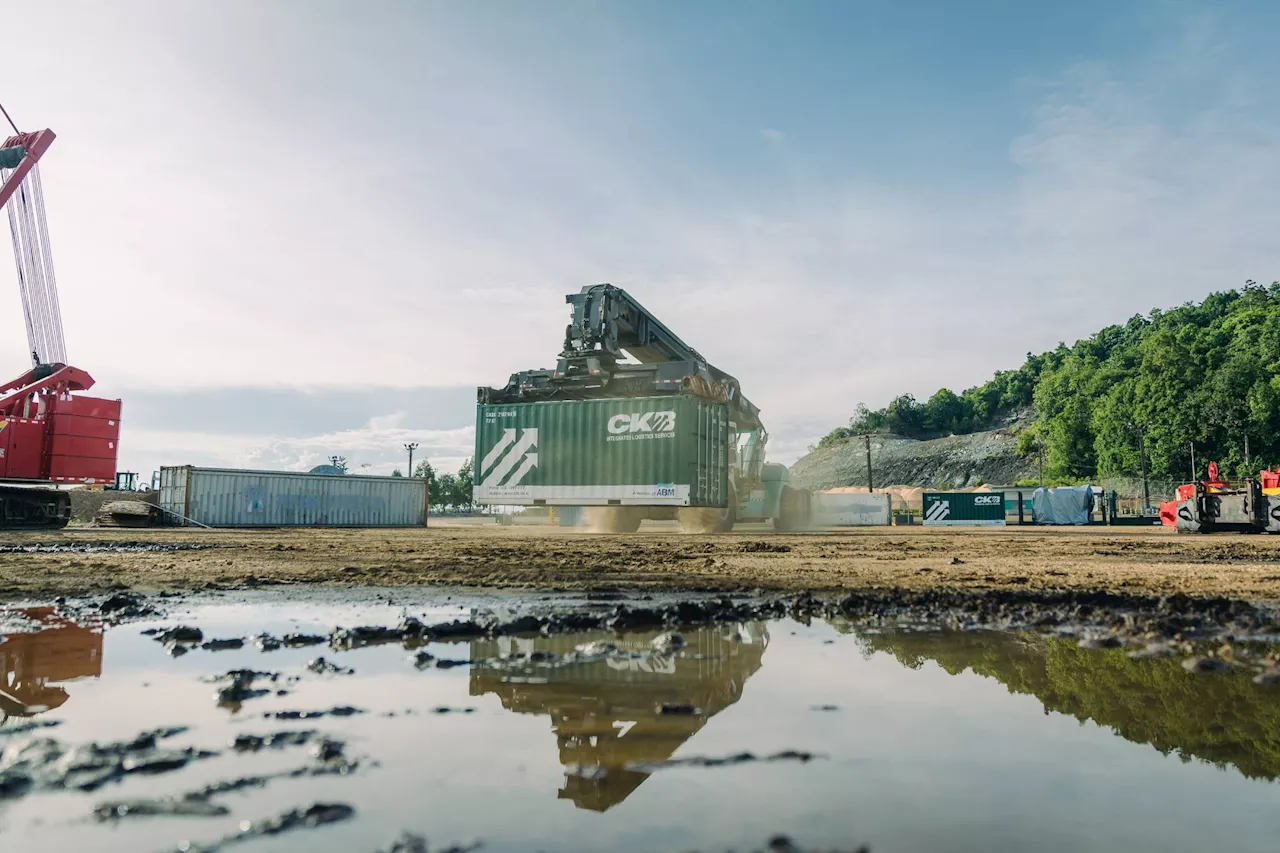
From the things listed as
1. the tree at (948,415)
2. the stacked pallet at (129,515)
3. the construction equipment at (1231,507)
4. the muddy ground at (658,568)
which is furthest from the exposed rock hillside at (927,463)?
the muddy ground at (658,568)

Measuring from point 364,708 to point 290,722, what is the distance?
0.32 metres

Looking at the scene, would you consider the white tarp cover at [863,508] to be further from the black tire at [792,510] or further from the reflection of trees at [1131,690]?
the reflection of trees at [1131,690]

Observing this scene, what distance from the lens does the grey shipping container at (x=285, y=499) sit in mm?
30812

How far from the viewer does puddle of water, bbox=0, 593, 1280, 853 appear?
207cm

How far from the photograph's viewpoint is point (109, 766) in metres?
2.55

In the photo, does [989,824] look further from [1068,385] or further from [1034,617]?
[1068,385]

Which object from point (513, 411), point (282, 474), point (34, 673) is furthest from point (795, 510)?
point (34, 673)

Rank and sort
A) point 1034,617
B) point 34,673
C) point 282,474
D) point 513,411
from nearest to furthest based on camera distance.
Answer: point 34,673, point 1034,617, point 513,411, point 282,474

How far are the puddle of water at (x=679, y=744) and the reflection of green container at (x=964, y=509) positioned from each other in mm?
Answer: 43697

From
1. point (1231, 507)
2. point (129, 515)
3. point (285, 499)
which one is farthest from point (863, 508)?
point (129, 515)

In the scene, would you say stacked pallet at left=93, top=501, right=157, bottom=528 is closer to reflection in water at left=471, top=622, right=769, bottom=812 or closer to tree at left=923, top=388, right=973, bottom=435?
reflection in water at left=471, top=622, right=769, bottom=812

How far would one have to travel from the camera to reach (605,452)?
22.2 m

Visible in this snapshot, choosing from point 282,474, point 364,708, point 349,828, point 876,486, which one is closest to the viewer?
point 349,828

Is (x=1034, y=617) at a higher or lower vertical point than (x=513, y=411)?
lower
